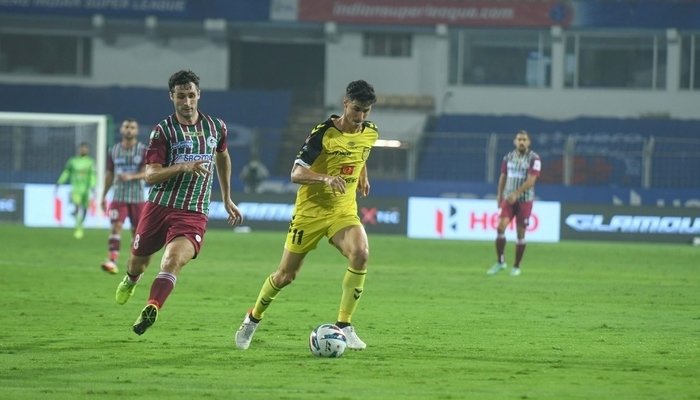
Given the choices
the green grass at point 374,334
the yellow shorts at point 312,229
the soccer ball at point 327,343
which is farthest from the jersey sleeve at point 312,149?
the green grass at point 374,334

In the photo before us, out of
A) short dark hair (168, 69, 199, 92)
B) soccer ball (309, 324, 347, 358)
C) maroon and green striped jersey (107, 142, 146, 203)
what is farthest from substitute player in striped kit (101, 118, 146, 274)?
soccer ball (309, 324, 347, 358)

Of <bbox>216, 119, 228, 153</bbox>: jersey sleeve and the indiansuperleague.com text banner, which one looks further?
the indiansuperleague.com text banner

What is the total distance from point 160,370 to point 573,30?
3841 centimetres

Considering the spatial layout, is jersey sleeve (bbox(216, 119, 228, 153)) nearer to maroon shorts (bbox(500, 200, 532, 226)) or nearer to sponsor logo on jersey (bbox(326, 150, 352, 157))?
sponsor logo on jersey (bbox(326, 150, 352, 157))

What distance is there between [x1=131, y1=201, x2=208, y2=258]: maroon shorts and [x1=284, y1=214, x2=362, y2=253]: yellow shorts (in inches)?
30.9

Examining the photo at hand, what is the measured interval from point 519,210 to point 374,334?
9602 mm

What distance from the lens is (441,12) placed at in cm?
4556

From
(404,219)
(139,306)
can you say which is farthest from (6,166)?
(139,306)

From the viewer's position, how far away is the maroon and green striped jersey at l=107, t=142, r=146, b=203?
19516mm

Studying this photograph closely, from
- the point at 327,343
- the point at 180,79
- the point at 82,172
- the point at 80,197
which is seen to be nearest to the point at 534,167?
the point at 180,79

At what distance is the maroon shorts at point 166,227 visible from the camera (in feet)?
36.0

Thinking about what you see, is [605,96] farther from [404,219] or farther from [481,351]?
[481,351]

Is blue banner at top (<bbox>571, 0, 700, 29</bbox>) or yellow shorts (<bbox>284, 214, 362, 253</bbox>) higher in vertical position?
blue banner at top (<bbox>571, 0, 700, 29</bbox>)

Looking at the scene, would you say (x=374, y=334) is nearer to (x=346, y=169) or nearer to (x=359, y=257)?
(x=359, y=257)
